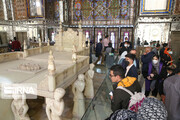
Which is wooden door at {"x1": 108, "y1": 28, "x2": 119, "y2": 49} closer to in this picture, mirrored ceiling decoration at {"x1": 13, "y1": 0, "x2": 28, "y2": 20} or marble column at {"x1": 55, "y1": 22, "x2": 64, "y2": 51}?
marble column at {"x1": 55, "y1": 22, "x2": 64, "y2": 51}

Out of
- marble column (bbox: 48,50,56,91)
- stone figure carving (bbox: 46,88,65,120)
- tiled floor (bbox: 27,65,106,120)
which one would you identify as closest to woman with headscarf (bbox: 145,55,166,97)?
tiled floor (bbox: 27,65,106,120)

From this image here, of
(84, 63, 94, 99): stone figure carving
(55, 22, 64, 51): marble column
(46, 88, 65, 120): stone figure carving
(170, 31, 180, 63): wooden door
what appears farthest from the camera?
(170, 31, 180, 63): wooden door

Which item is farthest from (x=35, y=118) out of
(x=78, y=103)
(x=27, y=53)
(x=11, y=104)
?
(x=27, y=53)

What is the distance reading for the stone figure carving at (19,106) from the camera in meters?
2.72

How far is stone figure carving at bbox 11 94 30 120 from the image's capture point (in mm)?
2715

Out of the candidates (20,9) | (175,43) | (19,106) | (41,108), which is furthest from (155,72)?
(20,9)

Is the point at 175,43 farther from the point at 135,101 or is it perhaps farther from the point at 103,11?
the point at 135,101

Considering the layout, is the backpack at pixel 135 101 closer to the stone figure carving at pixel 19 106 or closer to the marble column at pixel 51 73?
the marble column at pixel 51 73

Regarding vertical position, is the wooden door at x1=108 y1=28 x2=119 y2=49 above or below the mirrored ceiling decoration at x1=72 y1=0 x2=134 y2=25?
below

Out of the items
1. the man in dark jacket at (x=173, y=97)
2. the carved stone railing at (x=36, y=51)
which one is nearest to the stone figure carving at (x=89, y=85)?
the man in dark jacket at (x=173, y=97)

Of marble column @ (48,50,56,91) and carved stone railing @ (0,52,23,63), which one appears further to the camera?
carved stone railing @ (0,52,23,63)

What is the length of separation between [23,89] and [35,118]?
136 centimetres

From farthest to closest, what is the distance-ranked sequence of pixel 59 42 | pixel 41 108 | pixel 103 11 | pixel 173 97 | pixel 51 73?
pixel 103 11, pixel 59 42, pixel 41 108, pixel 51 73, pixel 173 97

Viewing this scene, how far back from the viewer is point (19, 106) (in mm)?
2777
